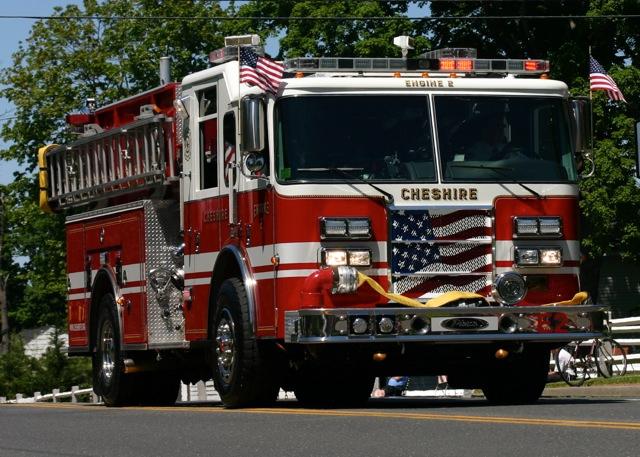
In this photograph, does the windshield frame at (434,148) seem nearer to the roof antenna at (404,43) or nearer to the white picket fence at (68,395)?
the roof antenna at (404,43)

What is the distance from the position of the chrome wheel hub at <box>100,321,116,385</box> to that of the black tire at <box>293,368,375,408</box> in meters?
2.45

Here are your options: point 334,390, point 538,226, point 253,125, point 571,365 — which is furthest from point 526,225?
point 571,365

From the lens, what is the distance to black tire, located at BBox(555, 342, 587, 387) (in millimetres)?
26566

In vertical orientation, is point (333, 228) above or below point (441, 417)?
above

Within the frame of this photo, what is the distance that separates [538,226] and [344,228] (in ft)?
5.93

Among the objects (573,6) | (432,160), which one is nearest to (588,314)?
(432,160)

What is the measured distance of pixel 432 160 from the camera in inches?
634

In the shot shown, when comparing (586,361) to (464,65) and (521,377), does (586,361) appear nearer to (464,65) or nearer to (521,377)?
(521,377)

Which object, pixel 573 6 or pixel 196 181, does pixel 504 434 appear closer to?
pixel 196 181

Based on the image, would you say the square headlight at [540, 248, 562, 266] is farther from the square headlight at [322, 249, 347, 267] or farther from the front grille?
the square headlight at [322, 249, 347, 267]

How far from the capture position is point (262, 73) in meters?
15.9

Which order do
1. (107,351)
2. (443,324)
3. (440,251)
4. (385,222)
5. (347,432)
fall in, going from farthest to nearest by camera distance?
(107,351) → (440,251) → (385,222) → (443,324) → (347,432)

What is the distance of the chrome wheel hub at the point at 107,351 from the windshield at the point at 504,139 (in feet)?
17.3

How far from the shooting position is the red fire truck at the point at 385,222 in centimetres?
1559
